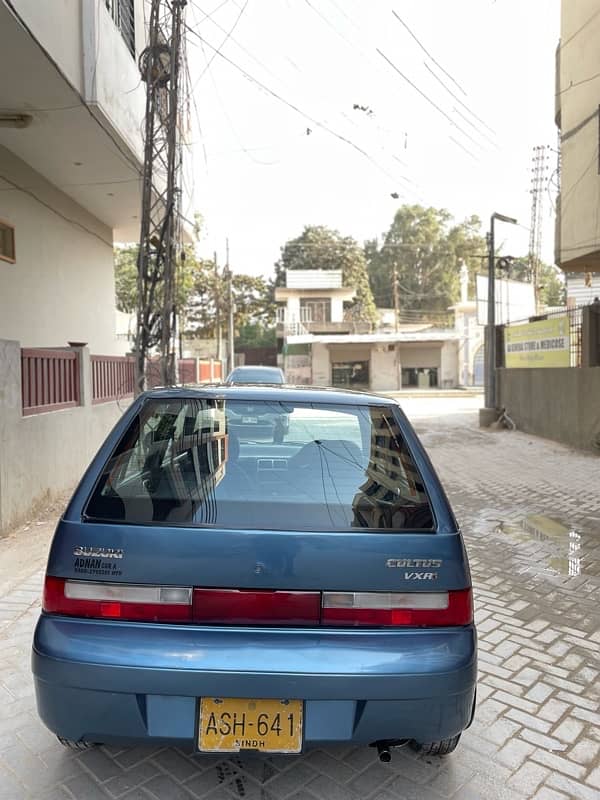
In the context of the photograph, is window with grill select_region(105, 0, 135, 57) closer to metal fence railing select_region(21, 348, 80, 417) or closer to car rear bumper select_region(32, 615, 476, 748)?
metal fence railing select_region(21, 348, 80, 417)

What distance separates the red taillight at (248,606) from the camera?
1.99m

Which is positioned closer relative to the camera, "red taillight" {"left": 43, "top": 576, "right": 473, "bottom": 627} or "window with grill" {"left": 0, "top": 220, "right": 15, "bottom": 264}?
"red taillight" {"left": 43, "top": 576, "right": 473, "bottom": 627}

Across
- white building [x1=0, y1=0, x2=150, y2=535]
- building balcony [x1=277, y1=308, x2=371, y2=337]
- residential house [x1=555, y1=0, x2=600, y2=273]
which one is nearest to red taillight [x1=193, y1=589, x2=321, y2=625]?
white building [x1=0, y1=0, x2=150, y2=535]

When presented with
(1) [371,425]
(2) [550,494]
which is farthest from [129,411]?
(2) [550,494]

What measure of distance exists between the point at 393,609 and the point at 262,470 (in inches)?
29.7

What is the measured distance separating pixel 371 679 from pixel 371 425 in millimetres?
1054

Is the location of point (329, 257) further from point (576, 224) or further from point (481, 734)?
point (481, 734)

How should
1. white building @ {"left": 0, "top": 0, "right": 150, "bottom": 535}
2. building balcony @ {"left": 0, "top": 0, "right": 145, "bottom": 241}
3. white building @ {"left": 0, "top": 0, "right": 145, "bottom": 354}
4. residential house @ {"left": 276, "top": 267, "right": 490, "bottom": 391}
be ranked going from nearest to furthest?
white building @ {"left": 0, "top": 0, "right": 150, "bottom": 535} → building balcony @ {"left": 0, "top": 0, "right": 145, "bottom": 241} → white building @ {"left": 0, "top": 0, "right": 145, "bottom": 354} → residential house @ {"left": 276, "top": 267, "right": 490, "bottom": 391}

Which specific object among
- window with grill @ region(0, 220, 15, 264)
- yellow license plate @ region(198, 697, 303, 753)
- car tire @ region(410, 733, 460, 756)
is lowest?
car tire @ region(410, 733, 460, 756)

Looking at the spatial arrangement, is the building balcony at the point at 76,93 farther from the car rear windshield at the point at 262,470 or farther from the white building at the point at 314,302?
the white building at the point at 314,302

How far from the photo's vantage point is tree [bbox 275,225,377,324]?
152 ft

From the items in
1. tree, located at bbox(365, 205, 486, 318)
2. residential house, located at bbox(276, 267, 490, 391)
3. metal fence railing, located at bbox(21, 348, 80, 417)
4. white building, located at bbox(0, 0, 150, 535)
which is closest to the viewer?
white building, located at bbox(0, 0, 150, 535)

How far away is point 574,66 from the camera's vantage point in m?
11.3

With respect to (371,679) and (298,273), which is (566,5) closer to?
(371,679)
